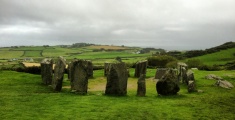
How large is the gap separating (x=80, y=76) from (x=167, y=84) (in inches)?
321

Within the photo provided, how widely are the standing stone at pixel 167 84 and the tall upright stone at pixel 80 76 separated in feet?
22.3

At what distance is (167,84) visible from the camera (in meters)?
25.7

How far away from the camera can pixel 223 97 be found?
25.2 m

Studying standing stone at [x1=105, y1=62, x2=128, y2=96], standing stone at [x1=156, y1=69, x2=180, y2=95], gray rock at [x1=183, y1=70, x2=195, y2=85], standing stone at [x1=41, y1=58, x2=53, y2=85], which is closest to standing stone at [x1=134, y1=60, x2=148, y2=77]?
gray rock at [x1=183, y1=70, x2=195, y2=85]

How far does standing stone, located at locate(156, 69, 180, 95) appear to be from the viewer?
25.7 metres

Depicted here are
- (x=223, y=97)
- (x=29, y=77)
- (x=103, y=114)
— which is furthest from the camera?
(x=29, y=77)

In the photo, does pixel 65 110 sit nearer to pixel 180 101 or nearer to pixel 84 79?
pixel 84 79

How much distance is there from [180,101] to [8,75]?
917 inches

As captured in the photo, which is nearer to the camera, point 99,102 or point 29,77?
point 99,102

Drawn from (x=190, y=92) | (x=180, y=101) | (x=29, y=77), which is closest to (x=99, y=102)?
(x=180, y=101)

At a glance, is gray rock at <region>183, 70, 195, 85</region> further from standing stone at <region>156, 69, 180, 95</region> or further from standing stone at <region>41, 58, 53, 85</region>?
standing stone at <region>41, 58, 53, 85</region>

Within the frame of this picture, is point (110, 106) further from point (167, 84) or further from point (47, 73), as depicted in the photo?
point (47, 73)

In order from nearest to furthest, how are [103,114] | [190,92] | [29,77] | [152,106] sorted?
[103,114] < [152,106] < [190,92] < [29,77]

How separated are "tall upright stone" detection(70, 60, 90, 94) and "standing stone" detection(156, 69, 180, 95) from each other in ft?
22.3
